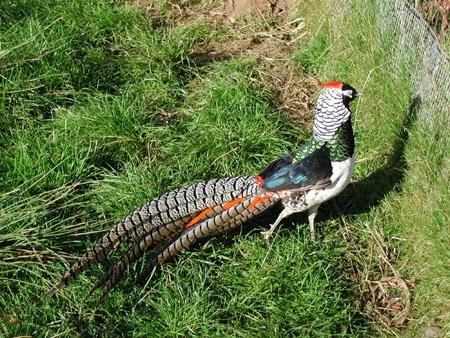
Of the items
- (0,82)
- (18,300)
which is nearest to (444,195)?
(18,300)

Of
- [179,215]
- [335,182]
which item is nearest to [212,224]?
[179,215]

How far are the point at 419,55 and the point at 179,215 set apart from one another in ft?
5.85

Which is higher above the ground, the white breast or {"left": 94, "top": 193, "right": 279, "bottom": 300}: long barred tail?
the white breast

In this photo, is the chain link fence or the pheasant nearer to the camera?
the pheasant

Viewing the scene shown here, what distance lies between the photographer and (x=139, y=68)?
17.5ft

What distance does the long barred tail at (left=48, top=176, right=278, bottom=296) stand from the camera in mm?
3766

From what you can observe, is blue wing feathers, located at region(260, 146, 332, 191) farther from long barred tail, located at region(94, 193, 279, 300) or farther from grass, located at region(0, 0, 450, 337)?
grass, located at region(0, 0, 450, 337)

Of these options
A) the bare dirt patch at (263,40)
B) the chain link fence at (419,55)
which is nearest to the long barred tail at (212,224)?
the chain link fence at (419,55)

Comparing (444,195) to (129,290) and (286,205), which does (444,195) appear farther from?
(129,290)

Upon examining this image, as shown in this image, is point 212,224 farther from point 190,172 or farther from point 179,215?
point 190,172

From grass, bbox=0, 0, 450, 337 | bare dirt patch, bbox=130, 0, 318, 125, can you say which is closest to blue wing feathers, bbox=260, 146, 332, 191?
grass, bbox=0, 0, 450, 337

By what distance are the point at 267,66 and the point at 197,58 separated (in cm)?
54

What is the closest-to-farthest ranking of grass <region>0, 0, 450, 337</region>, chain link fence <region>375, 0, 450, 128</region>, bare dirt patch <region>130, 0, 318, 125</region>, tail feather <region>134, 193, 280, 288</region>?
1. grass <region>0, 0, 450, 337</region>
2. tail feather <region>134, 193, 280, 288</region>
3. chain link fence <region>375, 0, 450, 128</region>
4. bare dirt patch <region>130, 0, 318, 125</region>

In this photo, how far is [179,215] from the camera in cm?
384
